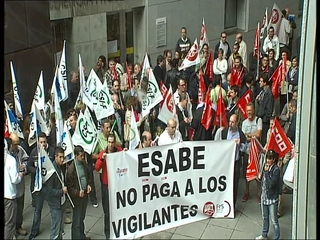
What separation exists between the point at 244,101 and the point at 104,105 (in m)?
0.86

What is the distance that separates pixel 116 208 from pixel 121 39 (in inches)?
39.1

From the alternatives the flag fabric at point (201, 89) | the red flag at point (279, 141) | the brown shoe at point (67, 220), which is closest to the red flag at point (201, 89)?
the flag fabric at point (201, 89)

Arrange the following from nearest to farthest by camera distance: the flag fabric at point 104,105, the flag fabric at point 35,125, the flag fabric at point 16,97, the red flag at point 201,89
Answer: the flag fabric at point 16,97 → the flag fabric at point 35,125 → the flag fabric at point 104,105 → the red flag at point 201,89

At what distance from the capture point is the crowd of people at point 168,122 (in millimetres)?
3291

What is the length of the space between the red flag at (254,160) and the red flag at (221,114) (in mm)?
210

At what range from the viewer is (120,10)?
320cm

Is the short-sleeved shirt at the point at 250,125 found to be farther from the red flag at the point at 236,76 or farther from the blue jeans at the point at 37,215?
the blue jeans at the point at 37,215

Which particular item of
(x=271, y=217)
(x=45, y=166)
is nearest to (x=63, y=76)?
(x=45, y=166)

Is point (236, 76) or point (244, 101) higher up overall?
point (236, 76)

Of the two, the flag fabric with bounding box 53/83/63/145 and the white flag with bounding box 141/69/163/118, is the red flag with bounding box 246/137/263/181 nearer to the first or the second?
the white flag with bounding box 141/69/163/118

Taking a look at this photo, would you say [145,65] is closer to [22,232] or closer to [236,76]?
[236,76]

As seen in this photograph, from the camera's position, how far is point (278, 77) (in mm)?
3545

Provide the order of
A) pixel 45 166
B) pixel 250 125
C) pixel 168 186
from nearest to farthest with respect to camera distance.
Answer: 1. pixel 45 166
2. pixel 168 186
3. pixel 250 125

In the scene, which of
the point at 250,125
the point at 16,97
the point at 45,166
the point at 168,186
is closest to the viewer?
the point at 16,97
